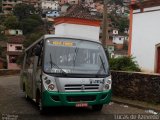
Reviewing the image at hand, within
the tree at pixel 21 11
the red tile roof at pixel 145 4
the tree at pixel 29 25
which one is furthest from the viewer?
the tree at pixel 21 11

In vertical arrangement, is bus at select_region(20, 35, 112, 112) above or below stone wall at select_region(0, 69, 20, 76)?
above

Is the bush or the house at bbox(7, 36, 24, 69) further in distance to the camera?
the house at bbox(7, 36, 24, 69)

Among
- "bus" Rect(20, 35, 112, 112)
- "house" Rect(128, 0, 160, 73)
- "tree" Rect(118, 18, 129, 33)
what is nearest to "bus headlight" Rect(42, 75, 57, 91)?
"bus" Rect(20, 35, 112, 112)

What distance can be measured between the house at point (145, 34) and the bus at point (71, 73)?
299 inches

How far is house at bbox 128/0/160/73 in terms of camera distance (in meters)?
17.7

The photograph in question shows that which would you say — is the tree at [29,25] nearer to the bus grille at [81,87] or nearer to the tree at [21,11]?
the tree at [21,11]

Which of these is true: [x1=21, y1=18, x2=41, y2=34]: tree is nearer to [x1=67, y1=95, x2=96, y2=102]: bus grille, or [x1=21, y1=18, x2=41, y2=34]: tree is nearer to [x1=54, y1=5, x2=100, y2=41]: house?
[x1=54, y1=5, x2=100, y2=41]: house

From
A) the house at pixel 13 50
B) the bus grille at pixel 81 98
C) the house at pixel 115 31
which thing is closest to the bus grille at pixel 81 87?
the bus grille at pixel 81 98

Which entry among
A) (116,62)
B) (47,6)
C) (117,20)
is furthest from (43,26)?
(116,62)

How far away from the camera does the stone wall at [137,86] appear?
39.8ft

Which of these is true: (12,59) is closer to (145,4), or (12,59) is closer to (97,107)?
(145,4)

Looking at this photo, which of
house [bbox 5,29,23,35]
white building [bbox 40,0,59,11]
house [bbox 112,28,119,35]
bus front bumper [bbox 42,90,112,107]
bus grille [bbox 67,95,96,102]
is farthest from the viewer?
white building [bbox 40,0,59,11]

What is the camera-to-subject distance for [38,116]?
995cm

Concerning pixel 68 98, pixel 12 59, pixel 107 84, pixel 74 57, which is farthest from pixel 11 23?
pixel 68 98
